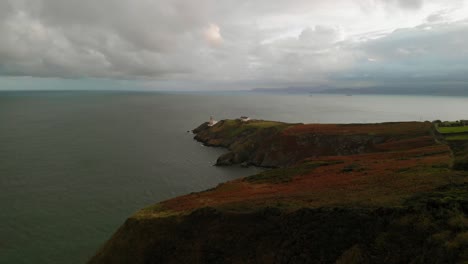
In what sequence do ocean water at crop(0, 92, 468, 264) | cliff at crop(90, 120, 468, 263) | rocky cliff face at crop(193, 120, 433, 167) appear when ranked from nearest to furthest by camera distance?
1. cliff at crop(90, 120, 468, 263)
2. ocean water at crop(0, 92, 468, 264)
3. rocky cliff face at crop(193, 120, 433, 167)

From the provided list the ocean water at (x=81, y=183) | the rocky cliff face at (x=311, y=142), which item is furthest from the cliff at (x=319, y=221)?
the rocky cliff face at (x=311, y=142)

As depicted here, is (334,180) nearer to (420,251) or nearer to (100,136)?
(420,251)

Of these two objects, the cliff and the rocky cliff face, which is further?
the rocky cliff face

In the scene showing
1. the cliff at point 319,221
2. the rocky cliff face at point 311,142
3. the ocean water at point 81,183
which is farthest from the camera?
the rocky cliff face at point 311,142

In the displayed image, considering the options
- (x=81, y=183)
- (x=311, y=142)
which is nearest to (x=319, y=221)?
(x=81, y=183)

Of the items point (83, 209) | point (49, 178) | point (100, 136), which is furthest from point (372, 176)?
point (100, 136)

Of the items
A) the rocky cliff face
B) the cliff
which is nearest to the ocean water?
the rocky cliff face

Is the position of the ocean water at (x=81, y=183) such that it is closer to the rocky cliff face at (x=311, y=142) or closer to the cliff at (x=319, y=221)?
the rocky cliff face at (x=311, y=142)

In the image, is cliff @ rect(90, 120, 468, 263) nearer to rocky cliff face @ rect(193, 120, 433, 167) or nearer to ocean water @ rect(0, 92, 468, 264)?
ocean water @ rect(0, 92, 468, 264)
